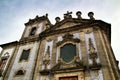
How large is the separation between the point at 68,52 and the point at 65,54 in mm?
372

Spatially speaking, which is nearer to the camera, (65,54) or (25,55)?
(65,54)

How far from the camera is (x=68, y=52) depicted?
13.8 metres

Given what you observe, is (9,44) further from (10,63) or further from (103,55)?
(103,55)

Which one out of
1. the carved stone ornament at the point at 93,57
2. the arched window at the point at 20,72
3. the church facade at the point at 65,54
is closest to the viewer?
the carved stone ornament at the point at 93,57

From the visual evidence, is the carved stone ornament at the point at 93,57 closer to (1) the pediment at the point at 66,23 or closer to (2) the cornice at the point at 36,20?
(1) the pediment at the point at 66,23

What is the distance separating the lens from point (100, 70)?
1110 centimetres

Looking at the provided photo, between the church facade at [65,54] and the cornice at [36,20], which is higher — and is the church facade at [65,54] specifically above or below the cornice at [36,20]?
below

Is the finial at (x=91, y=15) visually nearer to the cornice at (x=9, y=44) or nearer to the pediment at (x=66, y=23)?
the pediment at (x=66, y=23)

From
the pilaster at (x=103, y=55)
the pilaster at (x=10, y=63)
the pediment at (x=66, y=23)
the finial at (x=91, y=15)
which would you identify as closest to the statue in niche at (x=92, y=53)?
the pilaster at (x=103, y=55)

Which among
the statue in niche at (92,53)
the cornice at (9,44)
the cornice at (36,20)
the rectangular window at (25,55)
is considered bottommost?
the statue in niche at (92,53)

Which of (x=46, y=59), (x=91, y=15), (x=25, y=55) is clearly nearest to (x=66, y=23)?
(x=91, y=15)

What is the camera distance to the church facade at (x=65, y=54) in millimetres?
11586

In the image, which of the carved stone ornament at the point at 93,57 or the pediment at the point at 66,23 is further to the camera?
the pediment at the point at 66,23

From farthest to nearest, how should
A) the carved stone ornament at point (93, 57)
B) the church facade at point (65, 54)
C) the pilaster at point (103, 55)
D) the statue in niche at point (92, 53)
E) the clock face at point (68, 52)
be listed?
the clock face at point (68, 52), the statue in niche at point (92, 53), the church facade at point (65, 54), the carved stone ornament at point (93, 57), the pilaster at point (103, 55)
